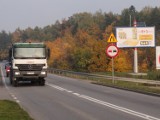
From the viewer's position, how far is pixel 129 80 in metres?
35.7

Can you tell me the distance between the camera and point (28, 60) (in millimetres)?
31562

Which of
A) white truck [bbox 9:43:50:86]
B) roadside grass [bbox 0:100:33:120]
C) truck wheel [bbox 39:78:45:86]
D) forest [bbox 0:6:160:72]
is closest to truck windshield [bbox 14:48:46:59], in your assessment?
white truck [bbox 9:43:50:86]

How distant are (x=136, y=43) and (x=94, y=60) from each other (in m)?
22.4

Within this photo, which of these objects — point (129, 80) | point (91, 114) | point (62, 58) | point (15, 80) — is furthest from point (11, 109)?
point (62, 58)

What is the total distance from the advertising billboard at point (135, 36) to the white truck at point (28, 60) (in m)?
26.8

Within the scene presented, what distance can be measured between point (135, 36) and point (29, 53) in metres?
28.9

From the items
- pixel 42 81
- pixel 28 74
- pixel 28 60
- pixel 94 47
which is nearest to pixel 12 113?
pixel 28 60

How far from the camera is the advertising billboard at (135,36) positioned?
57875mm

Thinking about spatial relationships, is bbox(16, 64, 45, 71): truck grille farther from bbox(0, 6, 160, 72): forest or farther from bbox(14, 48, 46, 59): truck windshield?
bbox(0, 6, 160, 72): forest

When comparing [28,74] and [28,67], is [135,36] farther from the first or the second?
[28,67]

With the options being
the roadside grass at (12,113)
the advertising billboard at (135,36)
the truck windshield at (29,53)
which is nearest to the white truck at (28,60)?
the truck windshield at (29,53)

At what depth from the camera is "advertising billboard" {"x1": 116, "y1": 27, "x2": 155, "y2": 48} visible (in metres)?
57.9

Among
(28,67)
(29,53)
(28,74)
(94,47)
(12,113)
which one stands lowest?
(12,113)

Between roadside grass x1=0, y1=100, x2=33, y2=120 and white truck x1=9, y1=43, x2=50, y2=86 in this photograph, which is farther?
white truck x1=9, y1=43, x2=50, y2=86
